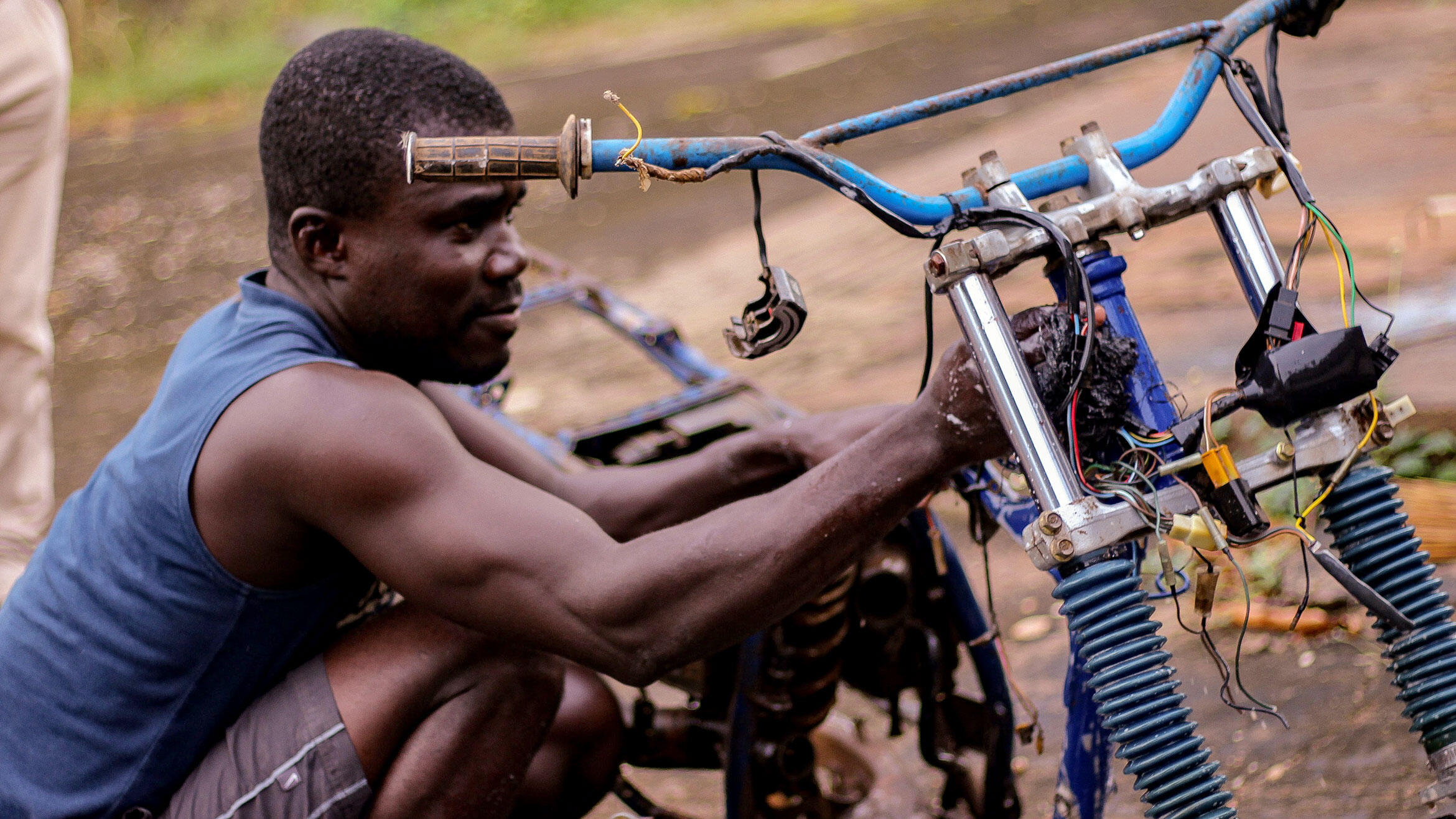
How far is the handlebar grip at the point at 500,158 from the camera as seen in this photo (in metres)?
1.42

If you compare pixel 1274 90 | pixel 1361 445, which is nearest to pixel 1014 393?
pixel 1361 445

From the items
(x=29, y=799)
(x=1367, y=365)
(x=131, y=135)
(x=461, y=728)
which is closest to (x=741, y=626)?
(x=461, y=728)

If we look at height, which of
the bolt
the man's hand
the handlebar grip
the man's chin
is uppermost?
the handlebar grip

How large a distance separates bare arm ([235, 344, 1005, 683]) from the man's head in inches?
8.9

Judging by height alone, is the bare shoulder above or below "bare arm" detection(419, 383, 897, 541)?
above

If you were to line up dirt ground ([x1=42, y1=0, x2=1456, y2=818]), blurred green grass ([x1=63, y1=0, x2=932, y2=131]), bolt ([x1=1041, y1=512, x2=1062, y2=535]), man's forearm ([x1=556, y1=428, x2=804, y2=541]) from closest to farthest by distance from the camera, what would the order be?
bolt ([x1=1041, y1=512, x2=1062, y2=535]), man's forearm ([x1=556, y1=428, x2=804, y2=541]), dirt ground ([x1=42, y1=0, x2=1456, y2=818]), blurred green grass ([x1=63, y1=0, x2=932, y2=131])

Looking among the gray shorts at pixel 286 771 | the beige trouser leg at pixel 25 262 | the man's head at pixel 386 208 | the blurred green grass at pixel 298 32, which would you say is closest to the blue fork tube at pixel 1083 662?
the man's head at pixel 386 208

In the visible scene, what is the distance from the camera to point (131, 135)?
1104 cm

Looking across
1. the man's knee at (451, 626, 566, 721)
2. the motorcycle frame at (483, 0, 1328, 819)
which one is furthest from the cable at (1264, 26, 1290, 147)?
the man's knee at (451, 626, 566, 721)

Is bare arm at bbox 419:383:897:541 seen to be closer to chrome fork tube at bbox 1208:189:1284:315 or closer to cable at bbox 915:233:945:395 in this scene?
cable at bbox 915:233:945:395

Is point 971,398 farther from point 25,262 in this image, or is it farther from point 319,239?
point 25,262

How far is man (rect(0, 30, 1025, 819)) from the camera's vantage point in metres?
1.74

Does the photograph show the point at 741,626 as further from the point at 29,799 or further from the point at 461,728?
the point at 29,799

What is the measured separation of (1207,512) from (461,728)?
1.18m
